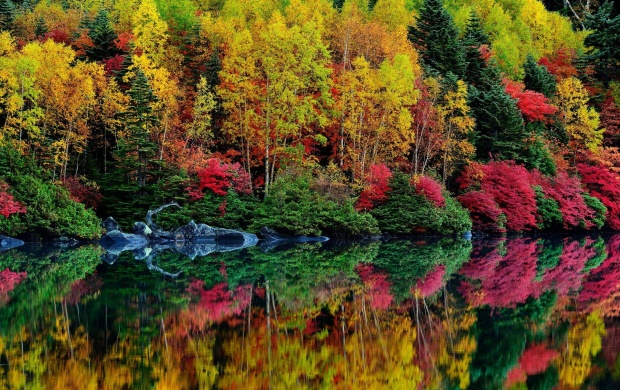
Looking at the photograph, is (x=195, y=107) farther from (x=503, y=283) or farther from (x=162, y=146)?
(x=503, y=283)

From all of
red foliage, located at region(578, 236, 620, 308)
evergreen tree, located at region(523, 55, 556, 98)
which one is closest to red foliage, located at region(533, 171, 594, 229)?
evergreen tree, located at region(523, 55, 556, 98)

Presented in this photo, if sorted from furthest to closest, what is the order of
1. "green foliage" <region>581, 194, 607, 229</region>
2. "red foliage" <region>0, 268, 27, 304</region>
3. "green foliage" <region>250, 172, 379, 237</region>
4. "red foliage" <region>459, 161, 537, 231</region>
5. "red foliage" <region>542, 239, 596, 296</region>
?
"green foliage" <region>581, 194, 607, 229</region>
"red foliage" <region>459, 161, 537, 231</region>
"green foliage" <region>250, 172, 379, 237</region>
"red foliage" <region>542, 239, 596, 296</region>
"red foliage" <region>0, 268, 27, 304</region>

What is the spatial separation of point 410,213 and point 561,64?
87.5ft

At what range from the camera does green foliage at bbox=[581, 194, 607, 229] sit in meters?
44.3

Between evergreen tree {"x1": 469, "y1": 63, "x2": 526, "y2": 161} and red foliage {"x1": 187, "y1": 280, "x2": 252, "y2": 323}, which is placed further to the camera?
evergreen tree {"x1": 469, "y1": 63, "x2": 526, "y2": 161}

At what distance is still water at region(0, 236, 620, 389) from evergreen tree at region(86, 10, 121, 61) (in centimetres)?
2033

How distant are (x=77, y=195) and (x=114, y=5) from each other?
67.0 ft

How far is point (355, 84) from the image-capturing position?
127 feet

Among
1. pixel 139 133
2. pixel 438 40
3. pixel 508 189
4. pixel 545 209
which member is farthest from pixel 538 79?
pixel 139 133

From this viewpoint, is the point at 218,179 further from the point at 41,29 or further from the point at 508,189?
the point at 41,29

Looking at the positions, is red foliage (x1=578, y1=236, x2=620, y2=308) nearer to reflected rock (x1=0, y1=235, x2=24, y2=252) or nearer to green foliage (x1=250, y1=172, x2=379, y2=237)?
green foliage (x1=250, y1=172, x2=379, y2=237)

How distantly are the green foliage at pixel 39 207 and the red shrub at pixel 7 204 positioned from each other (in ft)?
0.91

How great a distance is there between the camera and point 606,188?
45594 millimetres

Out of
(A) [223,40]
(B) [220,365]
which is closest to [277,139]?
(A) [223,40]
